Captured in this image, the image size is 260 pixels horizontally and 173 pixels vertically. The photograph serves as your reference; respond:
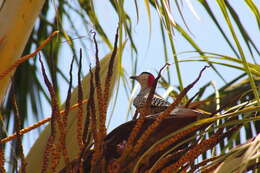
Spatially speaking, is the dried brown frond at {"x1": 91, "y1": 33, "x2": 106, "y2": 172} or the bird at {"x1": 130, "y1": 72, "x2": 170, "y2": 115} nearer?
the dried brown frond at {"x1": 91, "y1": 33, "x2": 106, "y2": 172}

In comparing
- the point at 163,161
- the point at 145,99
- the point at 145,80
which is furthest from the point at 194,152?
the point at 145,80

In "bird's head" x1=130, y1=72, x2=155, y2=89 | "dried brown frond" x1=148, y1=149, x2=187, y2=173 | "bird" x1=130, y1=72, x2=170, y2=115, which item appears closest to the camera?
"dried brown frond" x1=148, y1=149, x2=187, y2=173

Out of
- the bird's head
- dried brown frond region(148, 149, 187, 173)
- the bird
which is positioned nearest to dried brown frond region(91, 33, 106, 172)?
dried brown frond region(148, 149, 187, 173)

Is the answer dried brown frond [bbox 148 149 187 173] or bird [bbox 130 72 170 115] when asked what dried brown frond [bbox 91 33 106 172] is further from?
bird [bbox 130 72 170 115]

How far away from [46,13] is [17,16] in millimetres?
1756

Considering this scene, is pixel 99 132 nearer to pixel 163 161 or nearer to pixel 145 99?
pixel 163 161

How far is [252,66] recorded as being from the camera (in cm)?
106

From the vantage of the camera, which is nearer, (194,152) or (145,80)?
(194,152)

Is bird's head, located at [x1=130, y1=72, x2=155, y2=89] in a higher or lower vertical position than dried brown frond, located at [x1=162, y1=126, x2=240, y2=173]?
higher

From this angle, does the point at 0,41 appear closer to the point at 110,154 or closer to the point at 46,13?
the point at 110,154

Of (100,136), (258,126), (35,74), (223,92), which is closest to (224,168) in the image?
(100,136)

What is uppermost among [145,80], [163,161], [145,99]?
[145,80]

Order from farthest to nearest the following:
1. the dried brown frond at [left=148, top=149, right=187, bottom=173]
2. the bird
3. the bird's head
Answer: the bird's head
the bird
the dried brown frond at [left=148, top=149, right=187, bottom=173]

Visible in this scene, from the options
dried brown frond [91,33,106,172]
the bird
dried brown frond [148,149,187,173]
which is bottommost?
dried brown frond [148,149,187,173]
